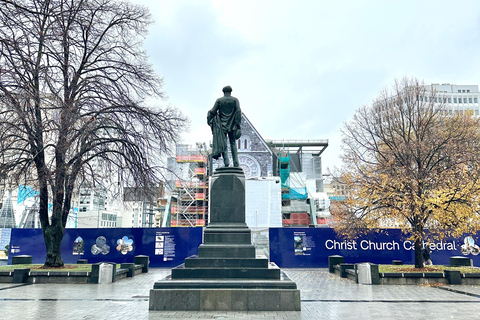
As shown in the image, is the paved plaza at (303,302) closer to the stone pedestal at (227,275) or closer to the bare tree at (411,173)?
the stone pedestal at (227,275)

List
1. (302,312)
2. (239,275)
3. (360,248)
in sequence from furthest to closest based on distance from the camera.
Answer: (360,248) < (239,275) < (302,312)

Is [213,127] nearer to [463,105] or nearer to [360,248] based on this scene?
[360,248]

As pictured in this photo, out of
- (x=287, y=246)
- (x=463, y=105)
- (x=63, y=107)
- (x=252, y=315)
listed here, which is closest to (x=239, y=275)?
(x=252, y=315)

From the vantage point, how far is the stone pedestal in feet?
28.1

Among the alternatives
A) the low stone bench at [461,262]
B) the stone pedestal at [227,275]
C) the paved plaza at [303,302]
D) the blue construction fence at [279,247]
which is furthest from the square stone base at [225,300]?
the low stone bench at [461,262]

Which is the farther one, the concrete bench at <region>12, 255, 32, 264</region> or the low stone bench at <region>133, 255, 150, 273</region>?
the concrete bench at <region>12, 255, 32, 264</region>

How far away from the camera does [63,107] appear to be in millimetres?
11617

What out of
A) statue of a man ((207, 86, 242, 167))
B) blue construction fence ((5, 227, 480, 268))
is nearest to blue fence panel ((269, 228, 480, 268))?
blue construction fence ((5, 227, 480, 268))

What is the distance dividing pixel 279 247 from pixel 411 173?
8599 millimetres

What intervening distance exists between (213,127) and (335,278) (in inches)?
350

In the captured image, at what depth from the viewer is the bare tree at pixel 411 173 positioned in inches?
576

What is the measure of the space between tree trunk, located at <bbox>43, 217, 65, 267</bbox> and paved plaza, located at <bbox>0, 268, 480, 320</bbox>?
2.81m

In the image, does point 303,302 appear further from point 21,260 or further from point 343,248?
point 21,260

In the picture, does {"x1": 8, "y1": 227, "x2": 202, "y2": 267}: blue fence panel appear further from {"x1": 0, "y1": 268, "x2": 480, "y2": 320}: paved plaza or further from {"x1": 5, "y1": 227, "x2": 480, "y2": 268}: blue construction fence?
{"x1": 0, "y1": 268, "x2": 480, "y2": 320}: paved plaza
